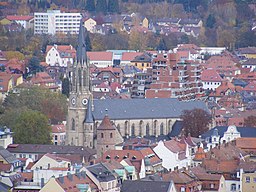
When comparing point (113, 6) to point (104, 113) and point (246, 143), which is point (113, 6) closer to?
point (104, 113)

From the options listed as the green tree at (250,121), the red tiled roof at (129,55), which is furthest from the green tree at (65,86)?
the red tiled roof at (129,55)

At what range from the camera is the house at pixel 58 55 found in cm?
14350

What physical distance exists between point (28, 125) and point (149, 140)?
7.12m

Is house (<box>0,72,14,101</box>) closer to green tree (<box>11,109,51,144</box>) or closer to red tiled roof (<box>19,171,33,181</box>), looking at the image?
green tree (<box>11,109,51,144</box>)

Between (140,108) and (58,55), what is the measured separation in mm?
50107

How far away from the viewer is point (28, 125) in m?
90.0

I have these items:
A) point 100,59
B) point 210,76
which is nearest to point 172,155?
point 210,76

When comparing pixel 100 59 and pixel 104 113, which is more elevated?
pixel 100 59

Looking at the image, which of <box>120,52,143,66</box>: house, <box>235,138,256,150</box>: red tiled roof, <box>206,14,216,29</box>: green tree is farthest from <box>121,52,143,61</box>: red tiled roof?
<box>235,138,256,150</box>: red tiled roof

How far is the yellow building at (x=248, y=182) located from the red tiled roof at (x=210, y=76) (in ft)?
183

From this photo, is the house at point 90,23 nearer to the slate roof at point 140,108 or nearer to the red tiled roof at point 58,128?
the red tiled roof at point 58,128

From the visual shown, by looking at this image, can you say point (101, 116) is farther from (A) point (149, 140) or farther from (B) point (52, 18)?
(B) point (52, 18)

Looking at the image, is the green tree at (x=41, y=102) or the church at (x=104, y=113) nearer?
the church at (x=104, y=113)

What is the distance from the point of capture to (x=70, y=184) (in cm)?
6762
